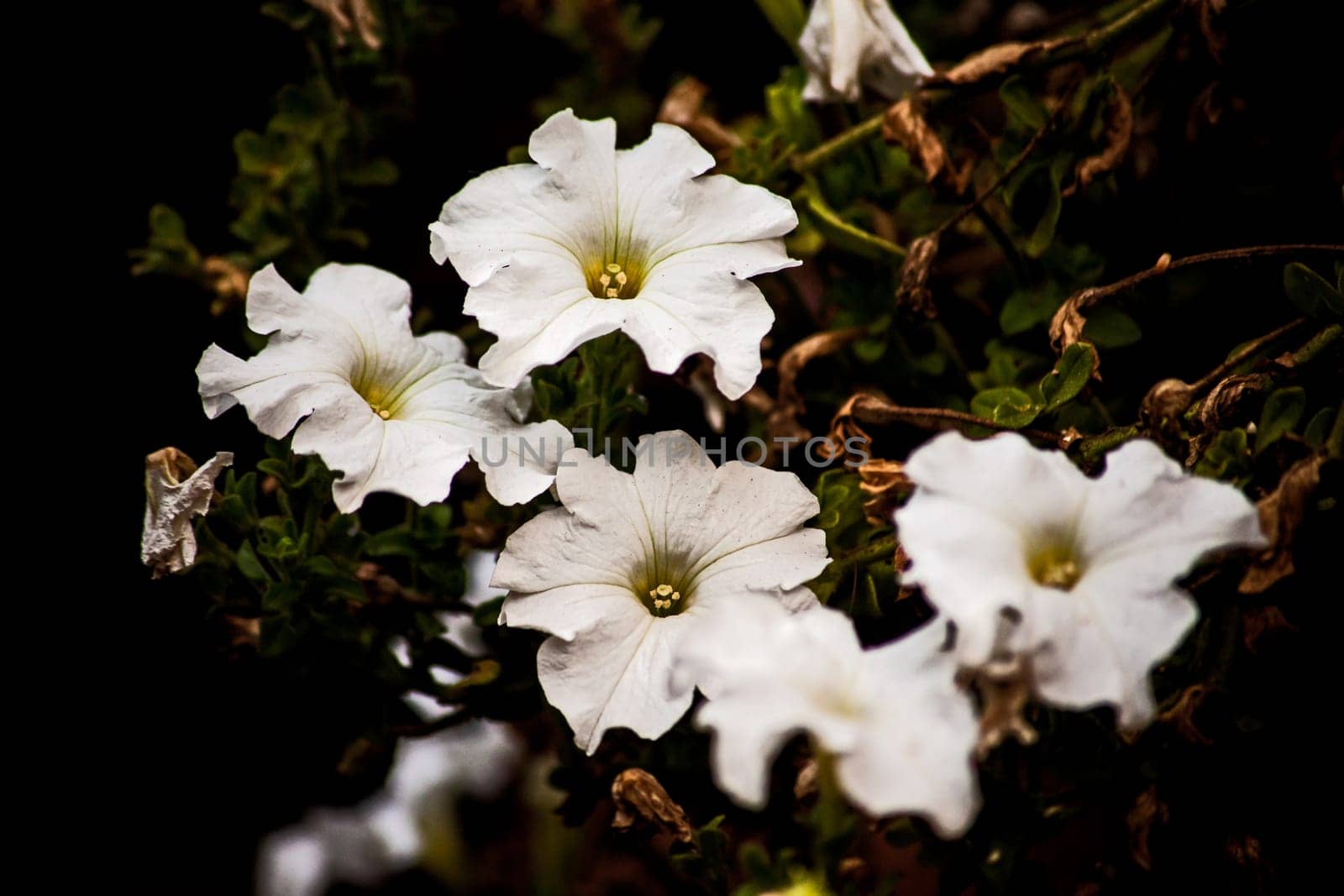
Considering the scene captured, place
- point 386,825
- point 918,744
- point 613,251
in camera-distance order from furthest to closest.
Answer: point 386,825
point 613,251
point 918,744

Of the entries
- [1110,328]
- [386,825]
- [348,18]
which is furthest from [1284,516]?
[386,825]

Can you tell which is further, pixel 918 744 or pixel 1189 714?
pixel 1189 714

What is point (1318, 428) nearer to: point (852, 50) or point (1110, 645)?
point (1110, 645)

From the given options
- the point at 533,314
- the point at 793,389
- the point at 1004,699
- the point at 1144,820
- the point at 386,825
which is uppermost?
the point at 533,314

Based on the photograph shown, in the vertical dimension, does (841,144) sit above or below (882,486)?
above

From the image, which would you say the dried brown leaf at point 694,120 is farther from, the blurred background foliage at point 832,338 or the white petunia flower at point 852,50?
the white petunia flower at point 852,50

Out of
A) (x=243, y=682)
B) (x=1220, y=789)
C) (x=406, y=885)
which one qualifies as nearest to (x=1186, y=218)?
(x=1220, y=789)

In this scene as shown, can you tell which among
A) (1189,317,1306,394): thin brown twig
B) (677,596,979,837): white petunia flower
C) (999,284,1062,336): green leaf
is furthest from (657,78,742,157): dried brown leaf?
(677,596,979,837): white petunia flower

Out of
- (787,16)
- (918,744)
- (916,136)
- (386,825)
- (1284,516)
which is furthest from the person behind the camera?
(386,825)
